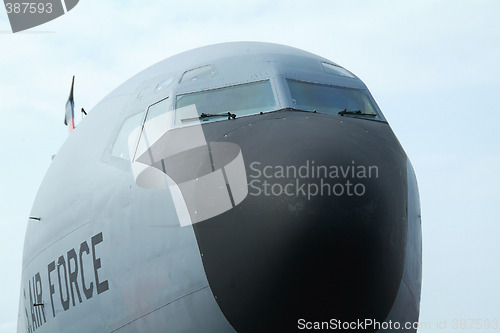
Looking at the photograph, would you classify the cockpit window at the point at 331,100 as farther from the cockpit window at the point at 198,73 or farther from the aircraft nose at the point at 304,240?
the aircraft nose at the point at 304,240

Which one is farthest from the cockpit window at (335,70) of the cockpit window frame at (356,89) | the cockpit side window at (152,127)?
the cockpit side window at (152,127)

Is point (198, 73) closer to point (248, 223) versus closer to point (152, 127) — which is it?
point (152, 127)

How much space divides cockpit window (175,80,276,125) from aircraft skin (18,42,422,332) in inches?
1.1

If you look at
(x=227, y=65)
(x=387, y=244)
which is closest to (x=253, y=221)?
(x=387, y=244)

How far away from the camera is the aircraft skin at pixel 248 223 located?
6.61m

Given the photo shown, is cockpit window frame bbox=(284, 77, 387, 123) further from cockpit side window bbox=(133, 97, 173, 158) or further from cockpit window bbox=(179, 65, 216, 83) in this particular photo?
cockpit side window bbox=(133, 97, 173, 158)

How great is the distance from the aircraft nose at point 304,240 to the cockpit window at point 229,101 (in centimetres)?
104

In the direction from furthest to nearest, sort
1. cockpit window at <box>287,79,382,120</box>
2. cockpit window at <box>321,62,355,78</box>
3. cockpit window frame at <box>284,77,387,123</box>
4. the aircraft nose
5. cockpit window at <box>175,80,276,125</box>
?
cockpit window at <box>321,62,355,78</box>, cockpit window frame at <box>284,77,387,123</box>, cockpit window at <box>287,79,382,120</box>, cockpit window at <box>175,80,276,125</box>, the aircraft nose

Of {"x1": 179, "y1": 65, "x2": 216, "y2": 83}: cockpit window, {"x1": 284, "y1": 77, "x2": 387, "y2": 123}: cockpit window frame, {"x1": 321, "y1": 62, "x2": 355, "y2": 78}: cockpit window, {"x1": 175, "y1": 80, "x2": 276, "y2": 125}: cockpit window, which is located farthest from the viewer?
{"x1": 321, "y1": 62, "x2": 355, "y2": 78}: cockpit window

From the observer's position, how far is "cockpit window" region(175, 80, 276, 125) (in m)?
8.09

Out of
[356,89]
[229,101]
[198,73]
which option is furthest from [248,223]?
[356,89]

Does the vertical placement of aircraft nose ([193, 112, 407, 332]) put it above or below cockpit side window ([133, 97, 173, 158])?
below

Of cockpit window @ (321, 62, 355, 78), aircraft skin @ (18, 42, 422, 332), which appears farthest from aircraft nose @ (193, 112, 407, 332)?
cockpit window @ (321, 62, 355, 78)

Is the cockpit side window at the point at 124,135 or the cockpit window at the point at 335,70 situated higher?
the cockpit window at the point at 335,70
